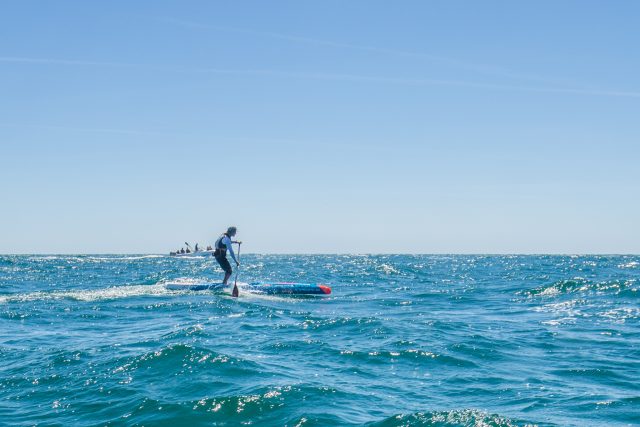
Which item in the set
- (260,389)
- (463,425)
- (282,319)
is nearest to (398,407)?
(463,425)

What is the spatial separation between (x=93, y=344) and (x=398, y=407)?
8009 millimetres

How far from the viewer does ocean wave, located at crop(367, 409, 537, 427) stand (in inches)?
304

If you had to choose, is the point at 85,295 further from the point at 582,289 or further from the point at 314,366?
the point at 582,289

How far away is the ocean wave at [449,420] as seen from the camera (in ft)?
25.4

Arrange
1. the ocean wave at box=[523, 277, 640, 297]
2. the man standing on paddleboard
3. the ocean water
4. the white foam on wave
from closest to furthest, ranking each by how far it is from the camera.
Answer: the ocean water, the white foam on wave, the man standing on paddleboard, the ocean wave at box=[523, 277, 640, 297]

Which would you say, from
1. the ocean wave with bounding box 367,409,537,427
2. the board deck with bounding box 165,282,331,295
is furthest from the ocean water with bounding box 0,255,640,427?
the board deck with bounding box 165,282,331,295

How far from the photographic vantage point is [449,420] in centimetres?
787

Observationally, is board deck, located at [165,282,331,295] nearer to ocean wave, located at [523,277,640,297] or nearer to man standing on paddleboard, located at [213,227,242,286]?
man standing on paddleboard, located at [213,227,242,286]

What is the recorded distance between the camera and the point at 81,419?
7969 mm

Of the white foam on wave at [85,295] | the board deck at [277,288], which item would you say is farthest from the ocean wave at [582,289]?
the white foam on wave at [85,295]

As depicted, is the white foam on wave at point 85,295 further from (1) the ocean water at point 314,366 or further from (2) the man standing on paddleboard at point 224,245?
(2) the man standing on paddleboard at point 224,245

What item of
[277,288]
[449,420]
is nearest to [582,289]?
[277,288]

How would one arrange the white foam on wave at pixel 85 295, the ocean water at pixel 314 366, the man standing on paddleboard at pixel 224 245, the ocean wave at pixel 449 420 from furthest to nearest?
1. the man standing on paddleboard at pixel 224 245
2. the white foam on wave at pixel 85 295
3. the ocean water at pixel 314 366
4. the ocean wave at pixel 449 420

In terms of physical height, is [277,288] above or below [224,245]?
below
